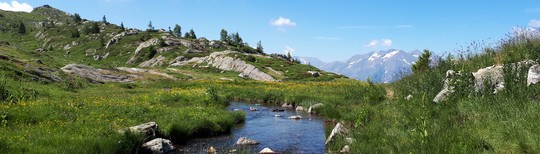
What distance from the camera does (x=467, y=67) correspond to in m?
21.0

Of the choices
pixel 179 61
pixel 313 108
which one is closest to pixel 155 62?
pixel 179 61

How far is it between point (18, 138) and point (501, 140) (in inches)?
552

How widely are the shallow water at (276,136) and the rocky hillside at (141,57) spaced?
125 ft

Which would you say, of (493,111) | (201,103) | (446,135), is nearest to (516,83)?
(493,111)

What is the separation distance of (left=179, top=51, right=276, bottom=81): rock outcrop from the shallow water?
58103 millimetres

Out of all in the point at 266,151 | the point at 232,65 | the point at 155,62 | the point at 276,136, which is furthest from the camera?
the point at 155,62

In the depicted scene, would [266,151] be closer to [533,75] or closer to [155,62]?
[533,75]

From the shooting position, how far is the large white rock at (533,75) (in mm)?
14781

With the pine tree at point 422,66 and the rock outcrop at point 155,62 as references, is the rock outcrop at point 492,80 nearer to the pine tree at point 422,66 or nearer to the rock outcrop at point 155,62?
the pine tree at point 422,66

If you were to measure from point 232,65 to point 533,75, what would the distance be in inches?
3554

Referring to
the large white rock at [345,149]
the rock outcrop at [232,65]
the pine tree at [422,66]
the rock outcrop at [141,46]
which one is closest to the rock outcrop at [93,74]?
the rock outcrop at [232,65]

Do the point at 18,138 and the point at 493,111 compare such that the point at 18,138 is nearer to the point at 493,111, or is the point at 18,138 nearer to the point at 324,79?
Answer: the point at 493,111

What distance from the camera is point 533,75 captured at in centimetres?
1502

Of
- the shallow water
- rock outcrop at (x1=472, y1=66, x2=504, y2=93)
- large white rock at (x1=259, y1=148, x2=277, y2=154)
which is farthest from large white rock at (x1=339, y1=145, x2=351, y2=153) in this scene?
rock outcrop at (x1=472, y1=66, x2=504, y2=93)
